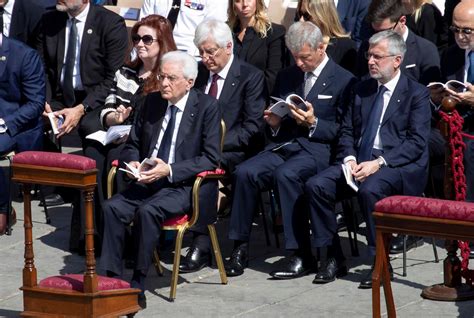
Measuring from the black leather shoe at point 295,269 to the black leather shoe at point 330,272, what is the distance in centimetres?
12

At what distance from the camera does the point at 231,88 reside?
32.2 feet

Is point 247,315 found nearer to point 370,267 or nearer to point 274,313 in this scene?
point 274,313

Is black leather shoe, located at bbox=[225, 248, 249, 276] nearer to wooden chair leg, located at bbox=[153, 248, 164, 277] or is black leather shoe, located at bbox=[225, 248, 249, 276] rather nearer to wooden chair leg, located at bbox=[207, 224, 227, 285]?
wooden chair leg, located at bbox=[207, 224, 227, 285]

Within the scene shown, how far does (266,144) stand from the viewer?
10234mm

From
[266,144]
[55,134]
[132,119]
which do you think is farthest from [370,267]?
[55,134]

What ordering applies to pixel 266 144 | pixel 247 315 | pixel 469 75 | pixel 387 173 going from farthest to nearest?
pixel 266 144 → pixel 469 75 → pixel 387 173 → pixel 247 315

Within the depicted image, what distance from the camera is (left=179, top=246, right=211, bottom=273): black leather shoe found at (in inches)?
369

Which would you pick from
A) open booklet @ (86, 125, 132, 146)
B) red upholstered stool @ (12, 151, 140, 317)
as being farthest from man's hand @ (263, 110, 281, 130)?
red upholstered stool @ (12, 151, 140, 317)

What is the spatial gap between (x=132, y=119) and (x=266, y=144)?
42.2 inches

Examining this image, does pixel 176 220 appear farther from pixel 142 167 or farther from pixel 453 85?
pixel 453 85

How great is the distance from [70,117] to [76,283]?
305 cm

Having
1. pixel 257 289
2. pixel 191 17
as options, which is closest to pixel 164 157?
pixel 257 289

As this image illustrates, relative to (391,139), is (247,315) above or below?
below

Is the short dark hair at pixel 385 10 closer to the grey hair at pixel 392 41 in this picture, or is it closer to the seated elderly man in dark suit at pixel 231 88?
the grey hair at pixel 392 41
